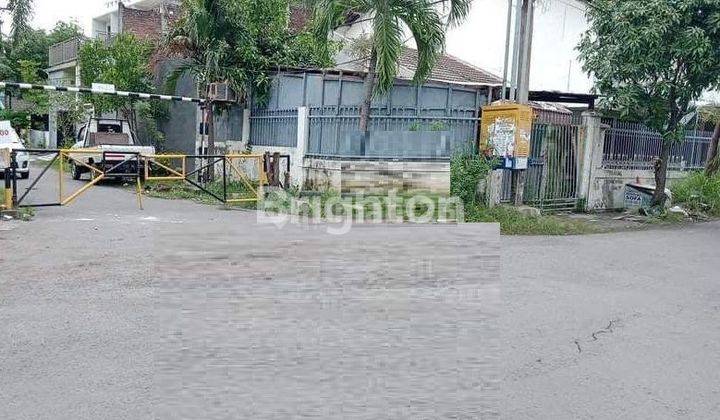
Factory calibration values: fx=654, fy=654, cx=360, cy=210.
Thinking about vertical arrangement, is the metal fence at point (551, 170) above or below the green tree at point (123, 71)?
below

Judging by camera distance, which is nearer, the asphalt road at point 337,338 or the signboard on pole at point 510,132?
the asphalt road at point 337,338

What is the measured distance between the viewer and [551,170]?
546 inches

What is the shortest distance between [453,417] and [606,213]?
12.6 m

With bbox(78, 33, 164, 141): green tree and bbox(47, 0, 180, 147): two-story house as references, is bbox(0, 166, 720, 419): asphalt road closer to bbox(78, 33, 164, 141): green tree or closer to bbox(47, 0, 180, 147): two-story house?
bbox(78, 33, 164, 141): green tree

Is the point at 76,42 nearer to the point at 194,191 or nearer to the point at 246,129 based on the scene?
the point at 246,129

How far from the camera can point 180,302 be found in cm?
268

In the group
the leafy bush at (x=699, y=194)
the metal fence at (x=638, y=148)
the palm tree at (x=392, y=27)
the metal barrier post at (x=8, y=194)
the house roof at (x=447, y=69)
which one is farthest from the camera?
the house roof at (x=447, y=69)

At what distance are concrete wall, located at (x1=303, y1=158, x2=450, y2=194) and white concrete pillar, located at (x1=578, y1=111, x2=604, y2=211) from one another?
3564 mm

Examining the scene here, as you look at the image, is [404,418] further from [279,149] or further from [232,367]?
[279,149]

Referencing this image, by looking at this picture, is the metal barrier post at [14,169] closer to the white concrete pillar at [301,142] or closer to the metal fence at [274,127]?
the white concrete pillar at [301,142]

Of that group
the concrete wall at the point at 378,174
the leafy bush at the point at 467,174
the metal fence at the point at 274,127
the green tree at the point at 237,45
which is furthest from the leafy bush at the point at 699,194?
the metal fence at the point at 274,127

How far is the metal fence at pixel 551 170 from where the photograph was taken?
44.1 ft

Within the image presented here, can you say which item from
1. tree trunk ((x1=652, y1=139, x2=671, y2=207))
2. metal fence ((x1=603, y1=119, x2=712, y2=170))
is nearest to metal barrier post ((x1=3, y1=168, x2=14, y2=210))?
metal fence ((x1=603, y1=119, x2=712, y2=170))

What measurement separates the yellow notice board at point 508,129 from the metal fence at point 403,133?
0.43m
